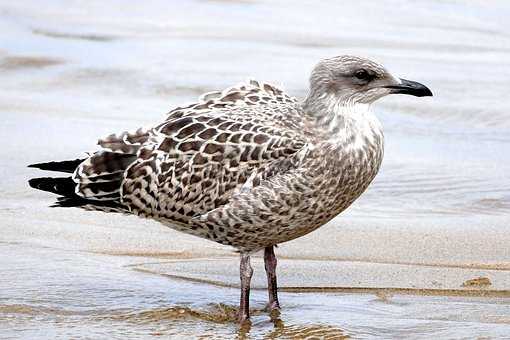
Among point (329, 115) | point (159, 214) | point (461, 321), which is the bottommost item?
point (461, 321)

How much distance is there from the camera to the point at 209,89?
11.7 meters

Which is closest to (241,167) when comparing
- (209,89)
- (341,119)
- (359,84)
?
(341,119)

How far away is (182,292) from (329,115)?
4.06 ft

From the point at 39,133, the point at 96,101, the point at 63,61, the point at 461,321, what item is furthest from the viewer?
the point at 63,61

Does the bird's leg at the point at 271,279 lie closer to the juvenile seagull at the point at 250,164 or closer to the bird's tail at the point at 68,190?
the juvenile seagull at the point at 250,164

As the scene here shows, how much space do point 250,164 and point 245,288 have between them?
0.64 metres

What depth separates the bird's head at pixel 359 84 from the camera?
698 cm

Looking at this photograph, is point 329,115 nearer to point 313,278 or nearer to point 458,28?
point 313,278

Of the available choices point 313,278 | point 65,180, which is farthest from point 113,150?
point 313,278

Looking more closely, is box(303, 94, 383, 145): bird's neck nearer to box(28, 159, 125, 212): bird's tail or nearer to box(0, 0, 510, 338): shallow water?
box(0, 0, 510, 338): shallow water

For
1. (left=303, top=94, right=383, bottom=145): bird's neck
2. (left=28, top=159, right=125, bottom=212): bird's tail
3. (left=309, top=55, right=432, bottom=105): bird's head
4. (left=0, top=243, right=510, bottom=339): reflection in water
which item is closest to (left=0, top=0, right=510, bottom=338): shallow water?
(left=0, top=243, right=510, bottom=339): reflection in water

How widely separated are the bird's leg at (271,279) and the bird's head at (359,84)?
2.90 feet

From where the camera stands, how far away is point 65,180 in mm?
7188

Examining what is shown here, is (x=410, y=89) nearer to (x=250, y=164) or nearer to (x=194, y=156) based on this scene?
(x=250, y=164)
